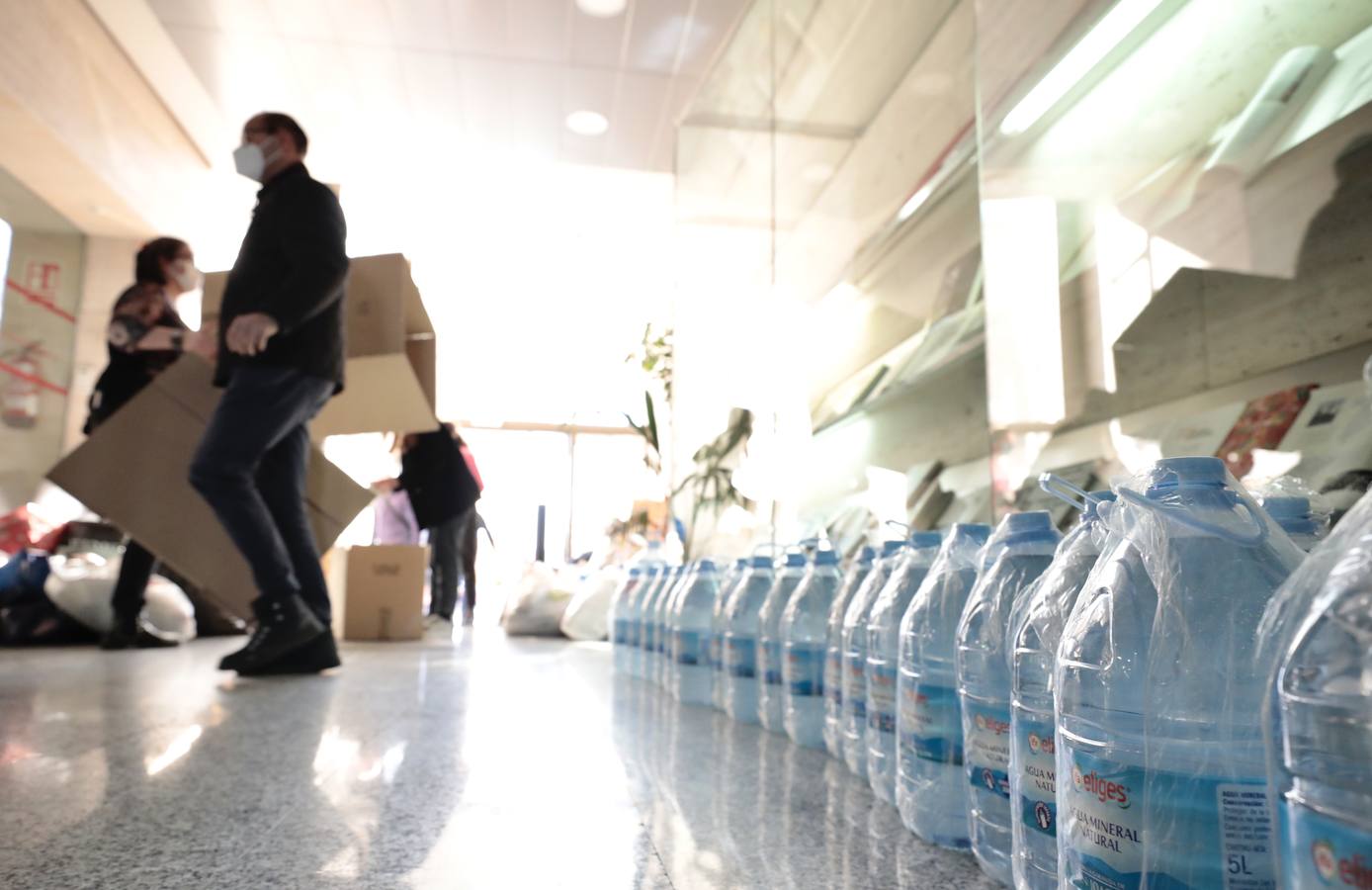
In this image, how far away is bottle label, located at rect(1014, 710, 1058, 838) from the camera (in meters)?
0.65

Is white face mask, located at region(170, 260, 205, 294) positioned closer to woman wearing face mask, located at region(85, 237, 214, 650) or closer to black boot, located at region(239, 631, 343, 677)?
woman wearing face mask, located at region(85, 237, 214, 650)

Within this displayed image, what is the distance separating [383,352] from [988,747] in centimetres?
230

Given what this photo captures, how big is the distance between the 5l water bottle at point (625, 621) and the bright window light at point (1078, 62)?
65.9 inches

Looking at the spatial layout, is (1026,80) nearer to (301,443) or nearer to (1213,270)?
(1213,270)

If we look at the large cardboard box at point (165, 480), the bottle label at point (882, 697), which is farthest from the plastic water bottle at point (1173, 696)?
the large cardboard box at point (165, 480)

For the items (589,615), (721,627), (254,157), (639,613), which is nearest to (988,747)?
(721,627)

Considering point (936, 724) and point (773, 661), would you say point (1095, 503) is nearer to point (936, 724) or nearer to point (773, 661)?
point (936, 724)

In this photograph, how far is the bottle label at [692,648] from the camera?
1899 mm

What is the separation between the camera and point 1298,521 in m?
0.59

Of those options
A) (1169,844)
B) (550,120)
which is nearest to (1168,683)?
(1169,844)

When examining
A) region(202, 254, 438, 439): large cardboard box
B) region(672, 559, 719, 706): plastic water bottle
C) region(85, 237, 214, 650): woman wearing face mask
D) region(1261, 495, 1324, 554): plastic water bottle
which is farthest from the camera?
region(85, 237, 214, 650): woman wearing face mask

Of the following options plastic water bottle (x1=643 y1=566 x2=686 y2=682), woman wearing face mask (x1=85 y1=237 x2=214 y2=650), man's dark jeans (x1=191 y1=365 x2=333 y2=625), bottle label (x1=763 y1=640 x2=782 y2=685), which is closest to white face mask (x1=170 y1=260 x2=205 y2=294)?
woman wearing face mask (x1=85 y1=237 x2=214 y2=650)

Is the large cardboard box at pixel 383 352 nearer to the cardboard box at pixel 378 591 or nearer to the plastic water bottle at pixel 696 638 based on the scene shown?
the cardboard box at pixel 378 591

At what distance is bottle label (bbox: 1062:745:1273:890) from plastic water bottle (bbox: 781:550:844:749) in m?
0.80
